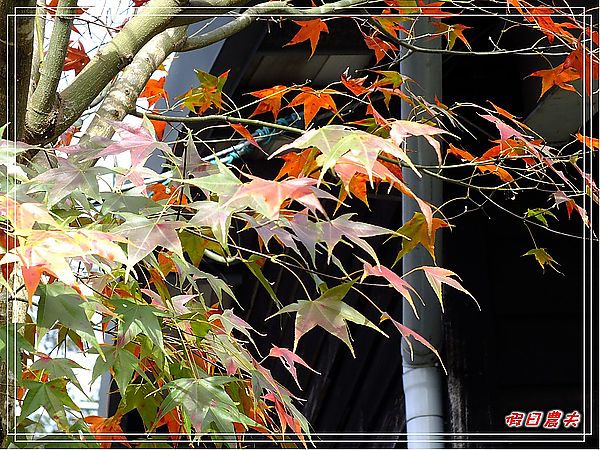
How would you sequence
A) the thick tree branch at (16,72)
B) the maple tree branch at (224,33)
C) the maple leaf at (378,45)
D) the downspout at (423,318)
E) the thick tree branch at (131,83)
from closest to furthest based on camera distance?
1. the thick tree branch at (16,72)
2. the thick tree branch at (131,83)
3. the maple tree branch at (224,33)
4. the maple leaf at (378,45)
5. the downspout at (423,318)

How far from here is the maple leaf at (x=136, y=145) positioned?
76 cm

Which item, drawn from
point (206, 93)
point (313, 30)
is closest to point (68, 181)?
point (206, 93)

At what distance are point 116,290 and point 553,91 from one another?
1332mm

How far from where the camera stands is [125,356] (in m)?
0.77

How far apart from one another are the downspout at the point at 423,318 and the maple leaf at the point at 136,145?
2.67ft

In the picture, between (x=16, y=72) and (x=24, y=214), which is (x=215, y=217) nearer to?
(x=24, y=214)

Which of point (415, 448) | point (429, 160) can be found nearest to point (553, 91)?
point (429, 160)

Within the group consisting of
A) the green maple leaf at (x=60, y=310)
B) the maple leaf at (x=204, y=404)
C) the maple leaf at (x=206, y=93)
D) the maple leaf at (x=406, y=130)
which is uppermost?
the maple leaf at (x=206, y=93)

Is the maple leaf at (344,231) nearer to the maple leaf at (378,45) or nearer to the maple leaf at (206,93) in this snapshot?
the maple leaf at (206,93)

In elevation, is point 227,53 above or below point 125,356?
above

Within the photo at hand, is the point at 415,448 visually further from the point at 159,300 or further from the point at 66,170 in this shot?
the point at 66,170

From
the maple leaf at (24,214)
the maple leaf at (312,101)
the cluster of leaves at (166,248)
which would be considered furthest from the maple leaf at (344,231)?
the maple leaf at (312,101)

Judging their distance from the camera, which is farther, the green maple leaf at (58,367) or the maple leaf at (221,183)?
the green maple leaf at (58,367)

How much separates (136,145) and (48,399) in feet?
0.90
